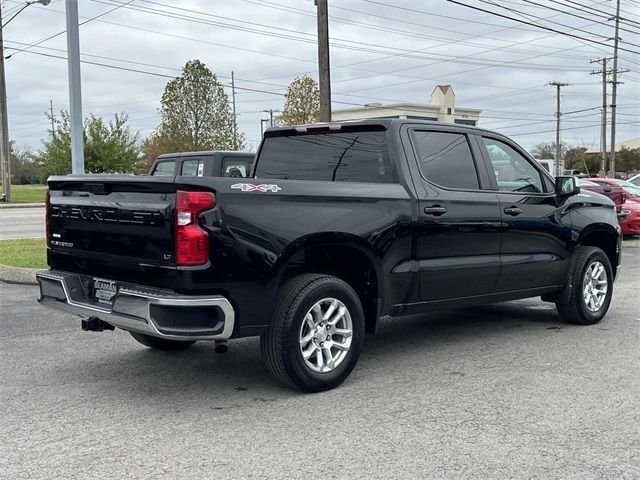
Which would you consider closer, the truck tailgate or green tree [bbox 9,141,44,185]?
the truck tailgate

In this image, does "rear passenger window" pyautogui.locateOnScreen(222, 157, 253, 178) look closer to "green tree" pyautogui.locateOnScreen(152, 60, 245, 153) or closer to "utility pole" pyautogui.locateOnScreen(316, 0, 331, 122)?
"utility pole" pyautogui.locateOnScreen(316, 0, 331, 122)

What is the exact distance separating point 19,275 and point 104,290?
5.71 metres

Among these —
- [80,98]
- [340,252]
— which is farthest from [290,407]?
[80,98]

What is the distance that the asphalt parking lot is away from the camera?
3.91m

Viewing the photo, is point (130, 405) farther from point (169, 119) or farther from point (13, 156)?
point (13, 156)

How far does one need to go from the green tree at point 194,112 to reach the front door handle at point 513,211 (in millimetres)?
39530

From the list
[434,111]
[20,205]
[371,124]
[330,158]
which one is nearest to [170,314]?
[330,158]

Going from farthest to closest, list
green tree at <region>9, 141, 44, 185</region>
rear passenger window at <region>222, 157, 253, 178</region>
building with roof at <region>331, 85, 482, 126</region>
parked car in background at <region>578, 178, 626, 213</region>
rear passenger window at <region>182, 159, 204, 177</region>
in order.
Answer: green tree at <region>9, 141, 44, 185</region>
building with roof at <region>331, 85, 482, 126</region>
parked car in background at <region>578, 178, 626, 213</region>
rear passenger window at <region>182, 159, 204, 177</region>
rear passenger window at <region>222, 157, 253, 178</region>

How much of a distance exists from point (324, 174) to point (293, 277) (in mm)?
1282

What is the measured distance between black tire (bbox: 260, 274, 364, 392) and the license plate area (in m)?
1.06

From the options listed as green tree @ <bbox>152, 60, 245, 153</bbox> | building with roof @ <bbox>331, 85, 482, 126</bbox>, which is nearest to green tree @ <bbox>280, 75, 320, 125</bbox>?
green tree @ <bbox>152, 60, 245, 153</bbox>

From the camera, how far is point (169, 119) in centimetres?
4547

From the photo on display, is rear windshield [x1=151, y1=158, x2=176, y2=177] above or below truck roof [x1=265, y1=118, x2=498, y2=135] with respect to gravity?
below

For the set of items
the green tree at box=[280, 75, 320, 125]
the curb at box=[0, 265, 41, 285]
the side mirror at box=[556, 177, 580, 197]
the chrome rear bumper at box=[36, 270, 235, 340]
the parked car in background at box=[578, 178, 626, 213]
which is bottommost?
the curb at box=[0, 265, 41, 285]
